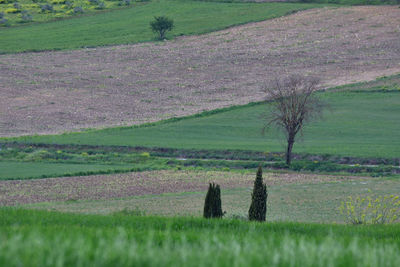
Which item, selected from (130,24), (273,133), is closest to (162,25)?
(130,24)

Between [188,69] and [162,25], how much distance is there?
1881 cm

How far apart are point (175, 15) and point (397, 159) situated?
77513mm

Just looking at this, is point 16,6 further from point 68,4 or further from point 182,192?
point 182,192

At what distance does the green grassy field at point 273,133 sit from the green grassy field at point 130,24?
42.9 metres

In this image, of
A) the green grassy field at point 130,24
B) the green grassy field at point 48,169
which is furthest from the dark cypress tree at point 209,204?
the green grassy field at point 130,24

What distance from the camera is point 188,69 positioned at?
85938 millimetres

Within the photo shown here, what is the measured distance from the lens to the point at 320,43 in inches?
3696

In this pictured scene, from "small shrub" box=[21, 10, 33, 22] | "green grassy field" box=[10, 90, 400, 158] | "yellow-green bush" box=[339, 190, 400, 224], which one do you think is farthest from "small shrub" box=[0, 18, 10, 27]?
"yellow-green bush" box=[339, 190, 400, 224]

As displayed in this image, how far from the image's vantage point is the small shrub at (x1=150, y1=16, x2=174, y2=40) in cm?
10124

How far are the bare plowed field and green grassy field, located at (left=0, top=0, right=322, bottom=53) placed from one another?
421 cm

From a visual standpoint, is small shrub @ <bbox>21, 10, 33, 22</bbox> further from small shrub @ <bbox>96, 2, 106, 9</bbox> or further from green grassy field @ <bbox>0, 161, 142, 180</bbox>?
green grassy field @ <bbox>0, 161, 142, 180</bbox>

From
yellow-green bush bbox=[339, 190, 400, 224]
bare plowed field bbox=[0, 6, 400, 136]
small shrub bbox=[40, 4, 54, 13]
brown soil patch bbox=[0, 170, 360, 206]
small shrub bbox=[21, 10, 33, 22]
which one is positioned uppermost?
small shrub bbox=[40, 4, 54, 13]

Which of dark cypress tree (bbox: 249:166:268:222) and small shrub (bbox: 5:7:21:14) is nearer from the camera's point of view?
dark cypress tree (bbox: 249:166:268:222)

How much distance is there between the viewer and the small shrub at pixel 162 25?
332 ft
